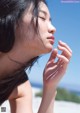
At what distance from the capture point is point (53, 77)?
31.0 inches

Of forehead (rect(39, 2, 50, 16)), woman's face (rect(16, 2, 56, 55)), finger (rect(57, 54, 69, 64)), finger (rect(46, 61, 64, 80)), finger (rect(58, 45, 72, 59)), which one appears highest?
forehead (rect(39, 2, 50, 16))

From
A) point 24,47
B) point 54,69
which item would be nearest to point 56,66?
point 54,69

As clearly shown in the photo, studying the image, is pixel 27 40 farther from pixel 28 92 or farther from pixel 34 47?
pixel 28 92

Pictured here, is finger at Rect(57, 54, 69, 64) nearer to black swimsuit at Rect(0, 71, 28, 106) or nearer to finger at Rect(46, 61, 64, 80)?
finger at Rect(46, 61, 64, 80)

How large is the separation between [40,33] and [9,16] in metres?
0.09

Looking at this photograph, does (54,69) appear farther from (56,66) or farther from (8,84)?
(8,84)

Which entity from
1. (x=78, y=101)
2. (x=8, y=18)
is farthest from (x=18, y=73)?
(x=78, y=101)

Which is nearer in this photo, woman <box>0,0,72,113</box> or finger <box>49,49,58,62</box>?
woman <box>0,0,72,113</box>

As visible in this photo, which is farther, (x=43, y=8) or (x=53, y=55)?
(x=53, y=55)

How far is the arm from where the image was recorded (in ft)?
2.55

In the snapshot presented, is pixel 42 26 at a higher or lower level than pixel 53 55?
higher

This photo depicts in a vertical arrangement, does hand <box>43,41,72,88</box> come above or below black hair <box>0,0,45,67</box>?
below

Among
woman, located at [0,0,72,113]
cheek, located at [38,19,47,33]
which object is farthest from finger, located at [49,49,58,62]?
cheek, located at [38,19,47,33]

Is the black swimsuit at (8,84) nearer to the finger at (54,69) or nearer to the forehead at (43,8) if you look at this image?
the finger at (54,69)
